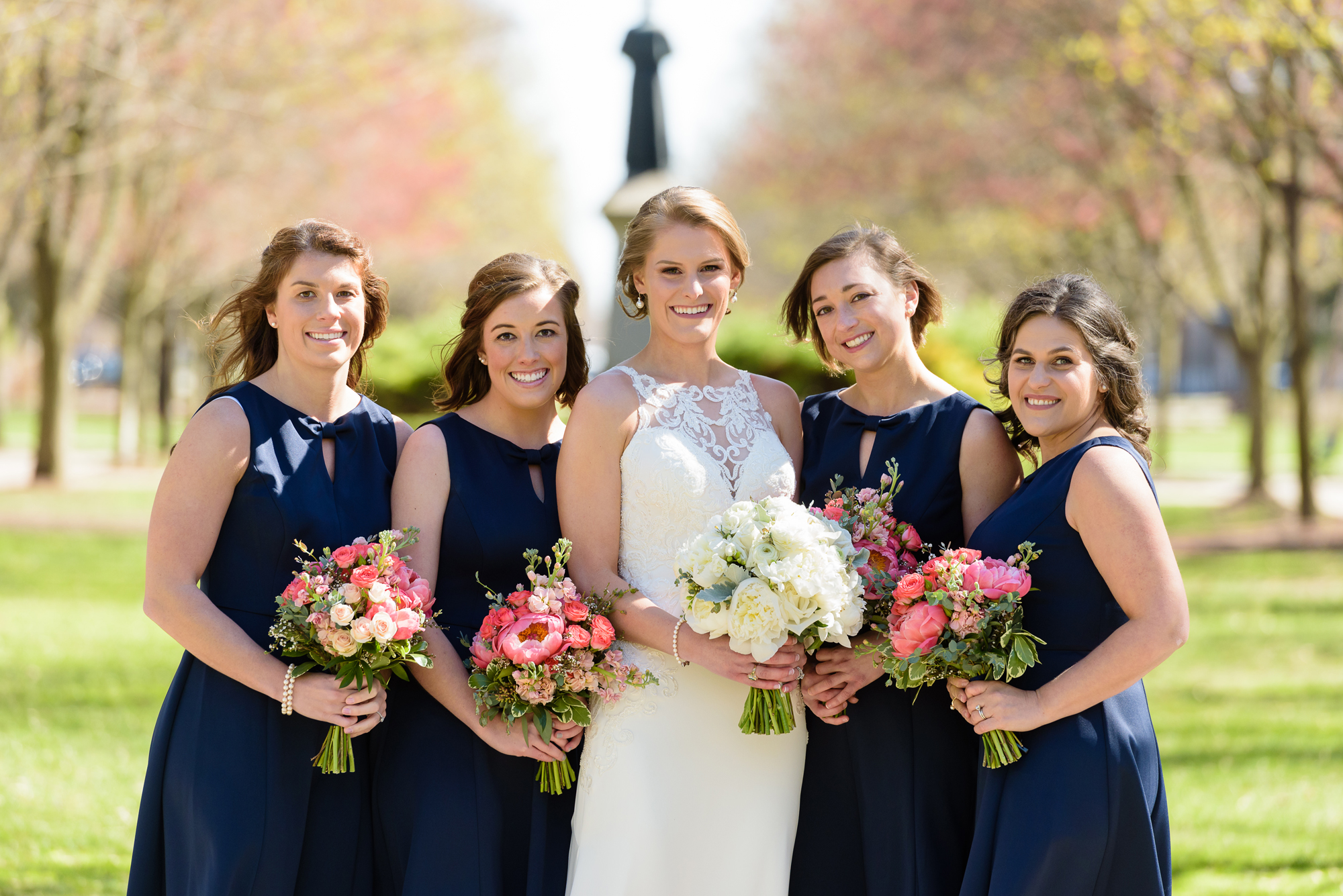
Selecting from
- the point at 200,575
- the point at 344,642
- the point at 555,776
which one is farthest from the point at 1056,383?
the point at 200,575

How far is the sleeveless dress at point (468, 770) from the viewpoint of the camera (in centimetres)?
397

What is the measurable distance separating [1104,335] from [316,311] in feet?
8.40

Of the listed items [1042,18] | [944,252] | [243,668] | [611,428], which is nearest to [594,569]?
[611,428]

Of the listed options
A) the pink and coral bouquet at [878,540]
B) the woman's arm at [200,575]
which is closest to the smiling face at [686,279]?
the pink and coral bouquet at [878,540]

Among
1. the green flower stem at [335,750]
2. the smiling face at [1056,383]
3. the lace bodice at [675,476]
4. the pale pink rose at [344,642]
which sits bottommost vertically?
the green flower stem at [335,750]

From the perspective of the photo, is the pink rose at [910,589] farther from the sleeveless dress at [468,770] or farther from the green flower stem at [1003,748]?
the sleeveless dress at [468,770]

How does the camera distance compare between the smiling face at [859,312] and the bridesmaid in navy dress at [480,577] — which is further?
the smiling face at [859,312]

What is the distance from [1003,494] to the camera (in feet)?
14.0

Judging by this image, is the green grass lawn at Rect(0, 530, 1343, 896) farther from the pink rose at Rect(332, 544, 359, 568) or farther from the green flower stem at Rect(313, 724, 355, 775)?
the pink rose at Rect(332, 544, 359, 568)

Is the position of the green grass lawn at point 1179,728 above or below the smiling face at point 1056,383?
below

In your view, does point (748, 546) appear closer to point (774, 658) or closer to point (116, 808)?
point (774, 658)

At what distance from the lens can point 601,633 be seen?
3.77 m

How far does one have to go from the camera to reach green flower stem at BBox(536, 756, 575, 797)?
13.3 feet

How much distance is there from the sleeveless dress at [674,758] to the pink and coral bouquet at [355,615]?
2.44 feet
